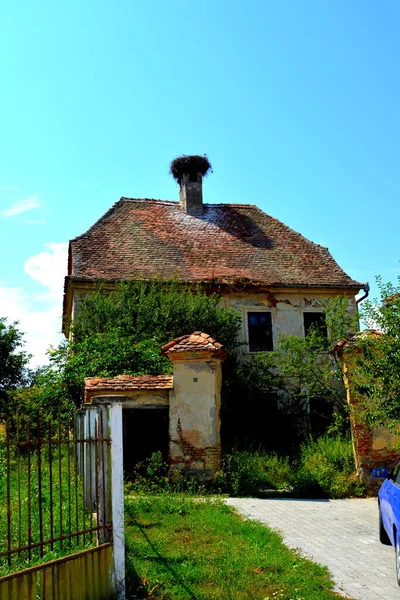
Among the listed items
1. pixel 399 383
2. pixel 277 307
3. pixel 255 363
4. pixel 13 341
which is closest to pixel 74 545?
pixel 399 383

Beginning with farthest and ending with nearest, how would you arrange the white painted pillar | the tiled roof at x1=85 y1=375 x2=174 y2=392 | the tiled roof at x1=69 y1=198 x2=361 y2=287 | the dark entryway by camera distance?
1. the tiled roof at x1=69 y1=198 x2=361 y2=287
2. the dark entryway
3. the tiled roof at x1=85 y1=375 x2=174 y2=392
4. the white painted pillar

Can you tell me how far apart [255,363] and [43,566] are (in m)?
15.0

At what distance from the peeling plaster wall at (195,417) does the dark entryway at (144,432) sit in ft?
2.72

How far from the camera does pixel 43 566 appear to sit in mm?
5047

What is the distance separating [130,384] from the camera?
13180 millimetres

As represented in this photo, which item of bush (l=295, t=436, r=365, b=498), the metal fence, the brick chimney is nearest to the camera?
the metal fence

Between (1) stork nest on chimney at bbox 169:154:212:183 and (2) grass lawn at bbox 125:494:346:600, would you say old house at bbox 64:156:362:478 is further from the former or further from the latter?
(2) grass lawn at bbox 125:494:346:600

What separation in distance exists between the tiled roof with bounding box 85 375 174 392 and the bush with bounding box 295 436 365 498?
347 cm

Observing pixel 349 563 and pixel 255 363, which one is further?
pixel 255 363

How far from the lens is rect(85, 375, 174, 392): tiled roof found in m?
13.1

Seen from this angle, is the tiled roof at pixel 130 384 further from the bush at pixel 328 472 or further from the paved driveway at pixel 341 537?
the bush at pixel 328 472

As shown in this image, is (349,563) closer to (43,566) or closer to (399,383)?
(399,383)

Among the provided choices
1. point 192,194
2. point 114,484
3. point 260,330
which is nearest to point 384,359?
point 114,484

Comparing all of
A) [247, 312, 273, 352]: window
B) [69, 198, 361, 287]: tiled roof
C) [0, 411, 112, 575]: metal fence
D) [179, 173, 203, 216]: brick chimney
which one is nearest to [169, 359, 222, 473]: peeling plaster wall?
[0, 411, 112, 575]: metal fence
